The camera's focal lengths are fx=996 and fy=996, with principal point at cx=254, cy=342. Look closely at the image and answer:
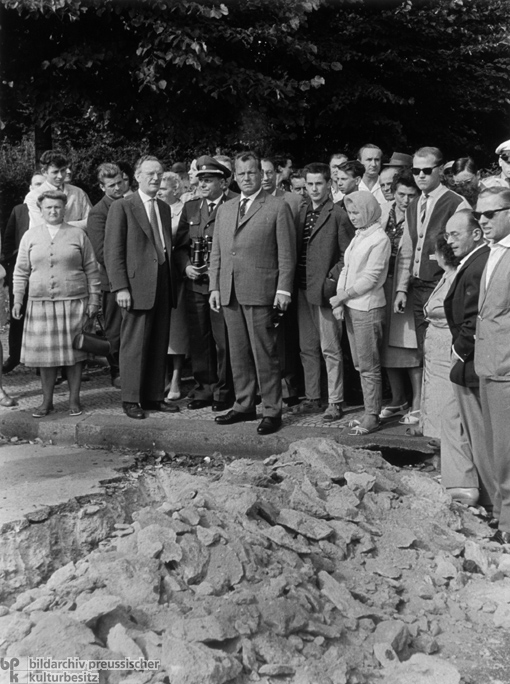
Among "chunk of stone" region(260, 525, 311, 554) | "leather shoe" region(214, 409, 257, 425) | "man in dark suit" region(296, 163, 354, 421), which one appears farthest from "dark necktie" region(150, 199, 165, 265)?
"chunk of stone" region(260, 525, 311, 554)

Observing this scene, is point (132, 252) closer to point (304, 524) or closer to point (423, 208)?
point (423, 208)

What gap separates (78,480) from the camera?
264 inches

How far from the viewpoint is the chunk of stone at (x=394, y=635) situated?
409 cm

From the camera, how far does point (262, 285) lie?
7730 mm

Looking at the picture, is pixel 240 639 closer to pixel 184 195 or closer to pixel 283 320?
pixel 283 320

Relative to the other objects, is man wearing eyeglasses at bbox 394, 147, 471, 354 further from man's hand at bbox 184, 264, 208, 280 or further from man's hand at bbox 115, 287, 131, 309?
man's hand at bbox 115, 287, 131, 309

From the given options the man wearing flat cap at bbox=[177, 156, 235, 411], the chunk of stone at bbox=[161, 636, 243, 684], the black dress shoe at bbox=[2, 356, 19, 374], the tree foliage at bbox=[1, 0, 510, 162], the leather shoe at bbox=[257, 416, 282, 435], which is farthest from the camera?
the tree foliage at bbox=[1, 0, 510, 162]

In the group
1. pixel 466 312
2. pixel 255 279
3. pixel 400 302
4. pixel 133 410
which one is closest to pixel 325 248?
pixel 255 279

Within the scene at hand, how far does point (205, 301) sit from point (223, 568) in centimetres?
454

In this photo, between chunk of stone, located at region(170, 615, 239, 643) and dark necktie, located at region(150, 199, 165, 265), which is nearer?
chunk of stone, located at region(170, 615, 239, 643)

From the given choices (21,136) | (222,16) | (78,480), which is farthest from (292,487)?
(21,136)

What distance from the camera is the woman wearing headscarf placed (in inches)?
293

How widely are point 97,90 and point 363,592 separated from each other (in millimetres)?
9868

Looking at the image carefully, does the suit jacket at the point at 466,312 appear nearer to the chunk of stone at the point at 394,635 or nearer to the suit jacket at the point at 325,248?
the suit jacket at the point at 325,248
